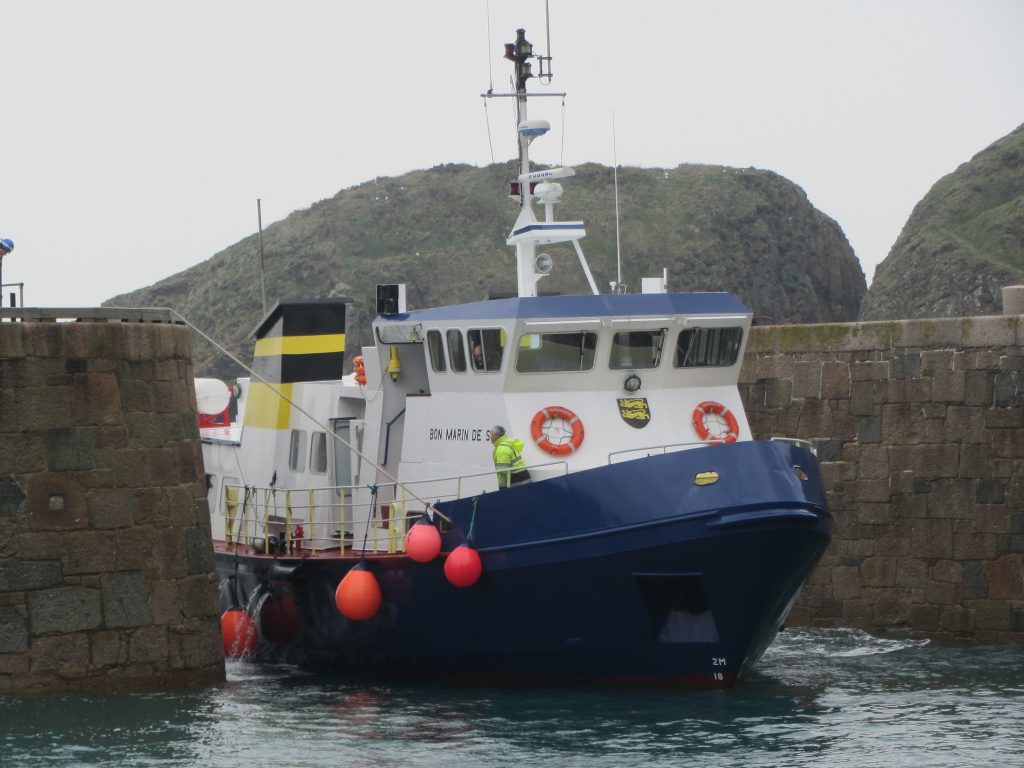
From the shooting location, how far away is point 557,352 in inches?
586

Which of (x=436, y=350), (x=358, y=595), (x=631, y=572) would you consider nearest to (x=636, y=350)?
(x=436, y=350)

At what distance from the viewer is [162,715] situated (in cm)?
1319

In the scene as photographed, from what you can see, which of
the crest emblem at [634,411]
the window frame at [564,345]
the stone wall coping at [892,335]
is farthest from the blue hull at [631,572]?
the stone wall coping at [892,335]

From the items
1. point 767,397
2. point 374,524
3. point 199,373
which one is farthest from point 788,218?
point 374,524

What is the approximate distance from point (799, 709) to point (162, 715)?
16.9 feet

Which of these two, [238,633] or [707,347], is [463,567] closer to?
[707,347]

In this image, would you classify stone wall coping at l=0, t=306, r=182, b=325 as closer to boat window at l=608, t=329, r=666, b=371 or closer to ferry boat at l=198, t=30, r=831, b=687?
ferry boat at l=198, t=30, r=831, b=687

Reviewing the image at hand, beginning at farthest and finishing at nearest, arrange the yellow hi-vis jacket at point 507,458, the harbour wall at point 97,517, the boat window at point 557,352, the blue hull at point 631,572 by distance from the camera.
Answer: the boat window at point 557,352 → the yellow hi-vis jacket at point 507,458 → the harbour wall at point 97,517 → the blue hull at point 631,572

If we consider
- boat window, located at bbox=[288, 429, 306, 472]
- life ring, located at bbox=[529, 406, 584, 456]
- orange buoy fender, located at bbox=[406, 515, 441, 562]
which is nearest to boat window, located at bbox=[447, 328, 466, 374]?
life ring, located at bbox=[529, 406, 584, 456]

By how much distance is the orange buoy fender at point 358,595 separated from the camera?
48.8ft

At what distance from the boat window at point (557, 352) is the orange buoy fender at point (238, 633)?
446cm

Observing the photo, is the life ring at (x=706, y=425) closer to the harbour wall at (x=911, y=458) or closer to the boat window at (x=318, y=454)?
the harbour wall at (x=911, y=458)

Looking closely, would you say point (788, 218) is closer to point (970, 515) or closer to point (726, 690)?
point (970, 515)

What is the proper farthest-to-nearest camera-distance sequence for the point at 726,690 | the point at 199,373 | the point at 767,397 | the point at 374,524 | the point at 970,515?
1. the point at 199,373
2. the point at 767,397
3. the point at 970,515
4. the point at 374,524
5. the point at 726,690
